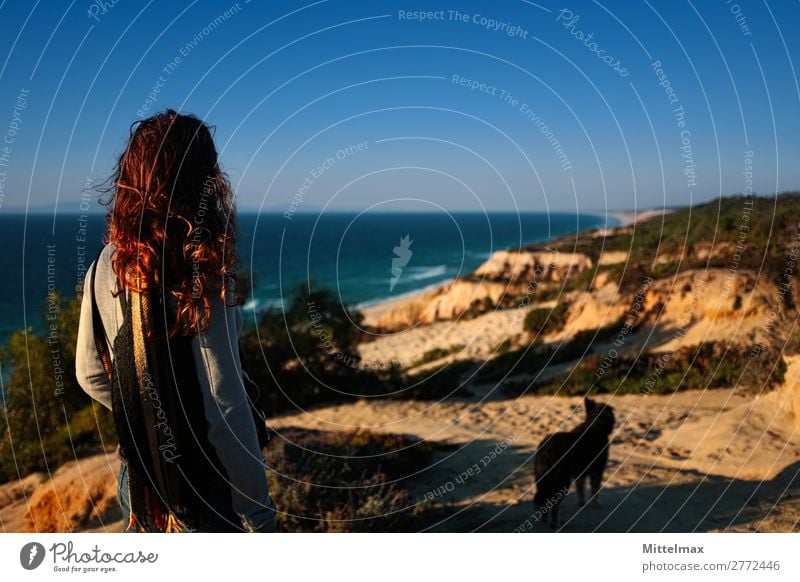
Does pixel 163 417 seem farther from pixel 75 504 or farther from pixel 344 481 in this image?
pixel 75 504

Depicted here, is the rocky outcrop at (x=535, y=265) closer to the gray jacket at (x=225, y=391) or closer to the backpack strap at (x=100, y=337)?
the gray jacket at (x=225, y=391)

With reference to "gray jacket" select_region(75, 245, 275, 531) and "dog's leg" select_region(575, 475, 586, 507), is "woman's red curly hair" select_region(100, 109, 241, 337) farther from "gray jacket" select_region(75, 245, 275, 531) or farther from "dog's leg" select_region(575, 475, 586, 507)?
"dog's leg" select_region(575, 475, 586, 507)

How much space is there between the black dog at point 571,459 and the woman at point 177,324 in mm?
3128

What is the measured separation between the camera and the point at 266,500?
2473 millimetres

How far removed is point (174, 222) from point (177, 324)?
1.35 ft

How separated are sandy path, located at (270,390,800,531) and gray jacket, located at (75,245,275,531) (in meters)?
3.31

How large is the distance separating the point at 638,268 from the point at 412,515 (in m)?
14.2

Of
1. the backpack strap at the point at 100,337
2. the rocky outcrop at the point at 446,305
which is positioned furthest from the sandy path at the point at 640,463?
the rocky outcrop at the point at 446,305

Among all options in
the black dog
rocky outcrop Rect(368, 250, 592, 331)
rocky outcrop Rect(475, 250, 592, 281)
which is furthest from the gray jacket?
rocky outcrop Rect(475, 250, 592, 281)

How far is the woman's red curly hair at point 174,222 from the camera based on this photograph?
230 cm

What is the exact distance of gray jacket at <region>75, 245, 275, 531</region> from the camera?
230cm

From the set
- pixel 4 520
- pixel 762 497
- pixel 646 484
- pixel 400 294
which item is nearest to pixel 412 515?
pixel 646 484

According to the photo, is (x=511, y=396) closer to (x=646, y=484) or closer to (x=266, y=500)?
(x=646, y=484)

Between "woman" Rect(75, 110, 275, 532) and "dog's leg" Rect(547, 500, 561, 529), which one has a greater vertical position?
"woman" Rect(75, 110, 275, 532)
